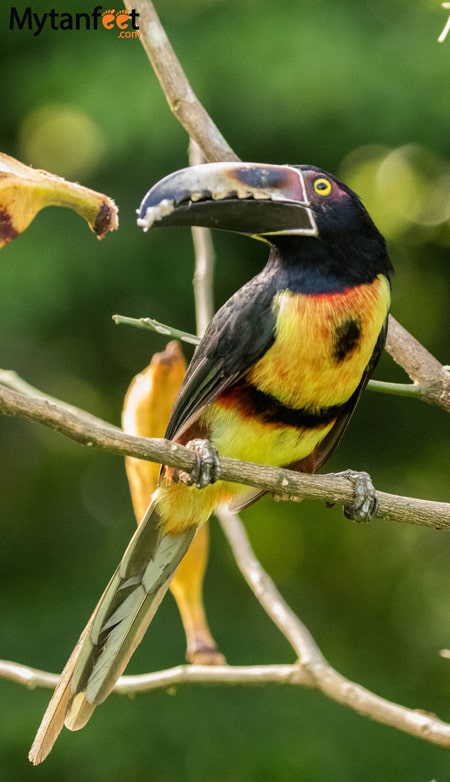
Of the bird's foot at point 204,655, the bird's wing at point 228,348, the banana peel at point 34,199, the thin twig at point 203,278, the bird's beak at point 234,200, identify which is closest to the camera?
the banana peel at point 34,199

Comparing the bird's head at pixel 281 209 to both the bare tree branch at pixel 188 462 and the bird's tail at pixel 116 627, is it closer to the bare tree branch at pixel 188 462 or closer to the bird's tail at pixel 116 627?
the bare tree branch at pixel 188 462

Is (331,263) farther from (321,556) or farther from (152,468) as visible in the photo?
(321,556)

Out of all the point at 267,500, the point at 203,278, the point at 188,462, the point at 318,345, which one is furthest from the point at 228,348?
the point at 267,500

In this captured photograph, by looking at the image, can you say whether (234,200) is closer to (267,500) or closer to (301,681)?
(301,681)

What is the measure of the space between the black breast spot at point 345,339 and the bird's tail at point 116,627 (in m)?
0.69

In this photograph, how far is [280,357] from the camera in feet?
9.71

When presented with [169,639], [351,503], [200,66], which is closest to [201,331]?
[351,503]

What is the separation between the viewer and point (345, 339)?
9.73ft

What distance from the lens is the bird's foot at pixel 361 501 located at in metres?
2.85

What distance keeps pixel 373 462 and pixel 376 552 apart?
0.65m

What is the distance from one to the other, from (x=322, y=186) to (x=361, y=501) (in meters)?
0.84

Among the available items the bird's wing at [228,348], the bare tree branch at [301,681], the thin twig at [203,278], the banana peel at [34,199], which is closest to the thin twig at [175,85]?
the thin twig at [203,278]

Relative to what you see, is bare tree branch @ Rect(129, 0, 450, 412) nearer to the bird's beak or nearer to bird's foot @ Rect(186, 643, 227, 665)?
the bird's beak

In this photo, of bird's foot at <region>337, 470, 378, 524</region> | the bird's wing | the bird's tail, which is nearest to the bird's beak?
the bird's wing
